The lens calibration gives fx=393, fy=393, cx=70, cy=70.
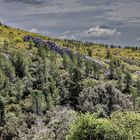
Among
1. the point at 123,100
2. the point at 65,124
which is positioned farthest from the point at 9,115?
the point at 123,100

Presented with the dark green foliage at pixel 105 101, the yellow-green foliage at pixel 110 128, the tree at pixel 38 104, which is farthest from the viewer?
the tree at pixel 38 104

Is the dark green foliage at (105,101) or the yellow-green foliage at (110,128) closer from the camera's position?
the yellow-green foliage at (110,128)

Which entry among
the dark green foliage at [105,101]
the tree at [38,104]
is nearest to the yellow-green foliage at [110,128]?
the dark green foliage at [105,101]

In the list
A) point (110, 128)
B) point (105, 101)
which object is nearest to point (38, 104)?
point (105, 101)

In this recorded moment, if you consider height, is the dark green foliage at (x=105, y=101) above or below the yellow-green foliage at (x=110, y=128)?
below

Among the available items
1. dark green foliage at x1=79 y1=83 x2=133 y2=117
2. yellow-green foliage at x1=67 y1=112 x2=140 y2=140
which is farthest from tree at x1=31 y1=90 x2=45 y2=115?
yellow-green foliage at x1=67 y1=112 x2=140 y2=140

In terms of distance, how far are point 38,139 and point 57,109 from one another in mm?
50769

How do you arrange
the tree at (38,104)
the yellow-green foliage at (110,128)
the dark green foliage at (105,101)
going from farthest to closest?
the tree at (38,104)
the dark green foliage at (105,101)
the yellow-green foliage at (110,128)

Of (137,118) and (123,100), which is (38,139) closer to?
(137,118)

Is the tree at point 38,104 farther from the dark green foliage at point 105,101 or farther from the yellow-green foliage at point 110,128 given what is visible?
the yellow-green foliage at point 110,128

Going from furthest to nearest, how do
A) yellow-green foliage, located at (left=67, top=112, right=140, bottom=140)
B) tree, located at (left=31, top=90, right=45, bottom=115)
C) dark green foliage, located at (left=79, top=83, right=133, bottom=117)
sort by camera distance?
1. tree, located at (left=31, top=90, right=45, bottom=115)
2. dark green foliage, located at (left=79, top=83, right=133, bottom=117)
3. yellow-green foliage, located at (left=67, top=112, right=140, bottom=140)

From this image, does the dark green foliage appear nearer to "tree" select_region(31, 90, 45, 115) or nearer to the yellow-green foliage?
"tree" select_region(31, 90, 45, 115)

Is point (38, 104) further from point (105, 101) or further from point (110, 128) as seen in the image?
point (110, 128)

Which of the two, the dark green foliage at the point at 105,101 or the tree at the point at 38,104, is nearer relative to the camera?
the dark green foliage at the point at 105,101
